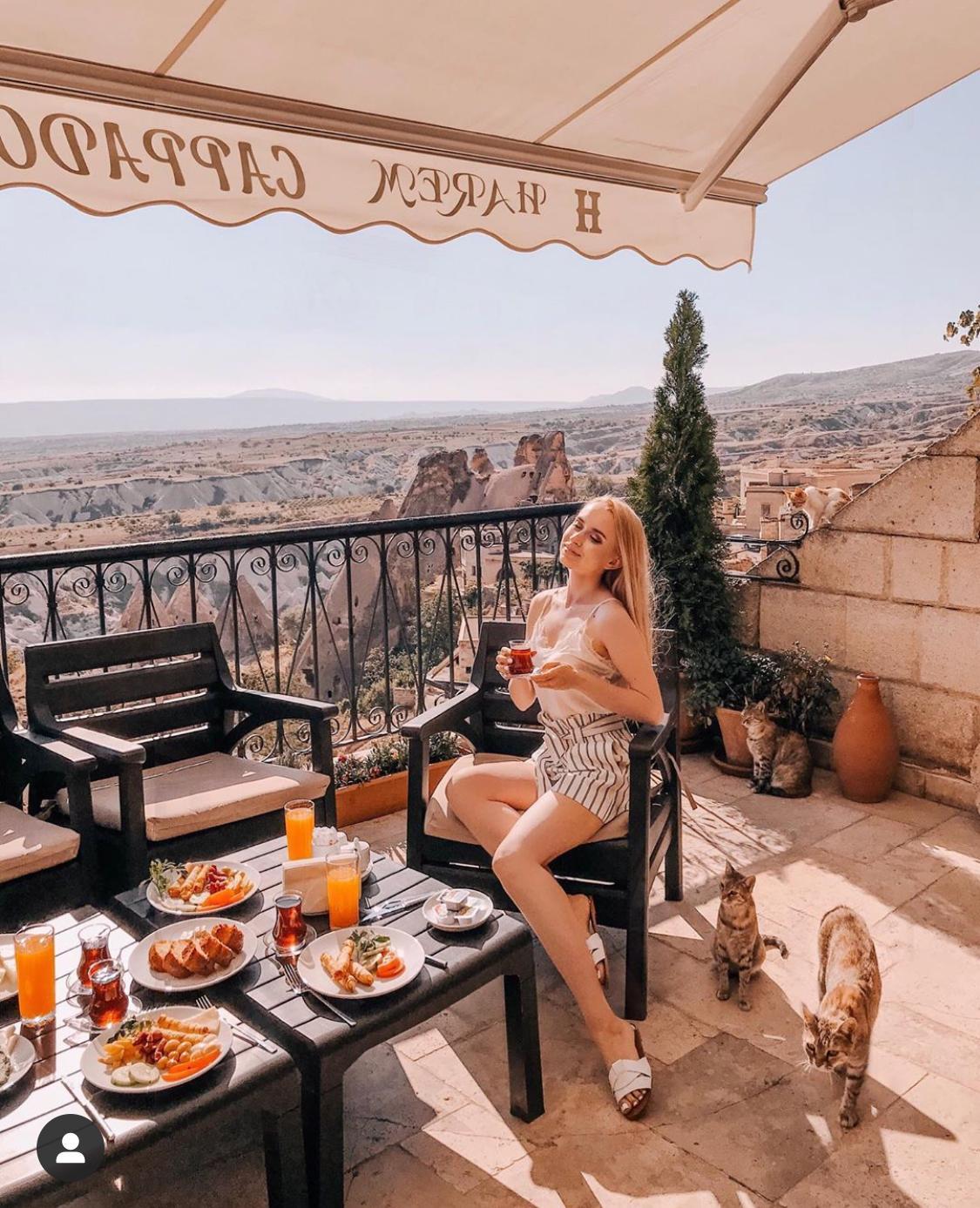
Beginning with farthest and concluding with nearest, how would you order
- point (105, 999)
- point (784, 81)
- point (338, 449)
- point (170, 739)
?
point (338, 449)
point (170, 739)
point (784, 81)
point (105, 999)

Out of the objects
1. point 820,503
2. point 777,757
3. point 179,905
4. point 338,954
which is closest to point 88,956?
point 179,905

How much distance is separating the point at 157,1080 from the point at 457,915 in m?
0.76

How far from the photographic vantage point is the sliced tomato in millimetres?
1891

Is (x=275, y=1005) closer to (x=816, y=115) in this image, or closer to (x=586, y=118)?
(x=586, y=118)

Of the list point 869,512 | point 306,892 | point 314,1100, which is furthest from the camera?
point 869,512

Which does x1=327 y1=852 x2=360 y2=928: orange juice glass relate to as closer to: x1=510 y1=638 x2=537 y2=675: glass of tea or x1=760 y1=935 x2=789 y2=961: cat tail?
x1=510 y1=638 x2=537 y2=675: glass of tea

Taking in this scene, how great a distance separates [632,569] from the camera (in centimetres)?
285

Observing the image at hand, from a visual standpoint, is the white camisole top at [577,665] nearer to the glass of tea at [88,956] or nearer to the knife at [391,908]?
the knife at [391,908]

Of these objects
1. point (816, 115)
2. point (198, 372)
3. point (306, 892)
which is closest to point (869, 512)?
point (816, 115)

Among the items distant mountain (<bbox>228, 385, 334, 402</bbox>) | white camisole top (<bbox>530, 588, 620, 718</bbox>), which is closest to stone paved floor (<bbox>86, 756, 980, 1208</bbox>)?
white camisole top (<bbox>530, 588, 620, 718</bbox>)

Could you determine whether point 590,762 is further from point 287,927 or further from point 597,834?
point 287,927

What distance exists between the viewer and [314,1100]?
5.64 ft

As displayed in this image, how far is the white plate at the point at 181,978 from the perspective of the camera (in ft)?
5.99

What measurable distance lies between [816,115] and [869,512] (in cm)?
181
